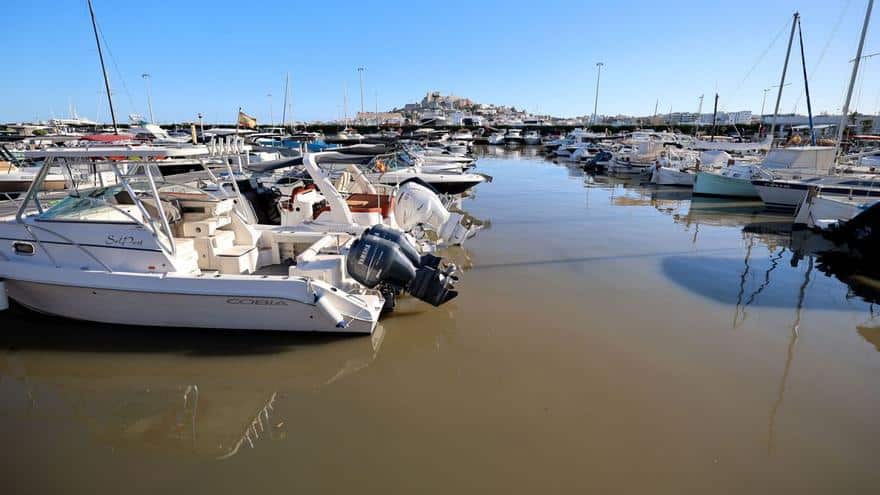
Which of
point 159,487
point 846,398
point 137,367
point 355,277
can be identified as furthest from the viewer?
point 355,277

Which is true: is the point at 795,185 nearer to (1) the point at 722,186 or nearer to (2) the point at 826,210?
(1) the point at 722,186

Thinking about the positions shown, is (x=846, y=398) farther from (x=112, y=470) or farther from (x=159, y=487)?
(x=112, y=470)

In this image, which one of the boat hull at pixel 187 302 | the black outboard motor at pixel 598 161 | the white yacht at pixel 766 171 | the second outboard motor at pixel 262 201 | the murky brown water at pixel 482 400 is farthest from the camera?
the black outboard motor at pixel 598 161

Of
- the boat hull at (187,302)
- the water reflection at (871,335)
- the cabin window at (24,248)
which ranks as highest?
the cabin window at (24,248)

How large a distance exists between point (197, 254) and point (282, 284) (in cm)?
158

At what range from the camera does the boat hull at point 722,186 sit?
1803 centimetres

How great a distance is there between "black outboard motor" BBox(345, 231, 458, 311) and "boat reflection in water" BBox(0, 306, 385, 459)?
2.44 ft

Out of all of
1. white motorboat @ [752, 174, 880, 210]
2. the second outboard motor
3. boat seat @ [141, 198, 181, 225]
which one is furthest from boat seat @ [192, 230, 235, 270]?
white motorboat @ [752, 174, 880, 210]

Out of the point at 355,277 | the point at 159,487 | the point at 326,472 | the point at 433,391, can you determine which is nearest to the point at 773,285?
the point at 433,391

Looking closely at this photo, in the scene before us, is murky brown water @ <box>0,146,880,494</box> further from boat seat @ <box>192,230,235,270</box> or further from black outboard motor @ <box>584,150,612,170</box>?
black outboard motor @ <box>584,150,612,170</box>

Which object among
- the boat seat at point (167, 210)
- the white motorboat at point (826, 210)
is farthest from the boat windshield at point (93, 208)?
the white motorboat at point (826, 210)

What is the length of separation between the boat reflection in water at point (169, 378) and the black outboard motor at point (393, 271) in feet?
2.44

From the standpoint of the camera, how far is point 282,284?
16.5ft

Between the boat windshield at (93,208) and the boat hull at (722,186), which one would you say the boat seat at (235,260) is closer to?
the boat windshield at (93,208)
